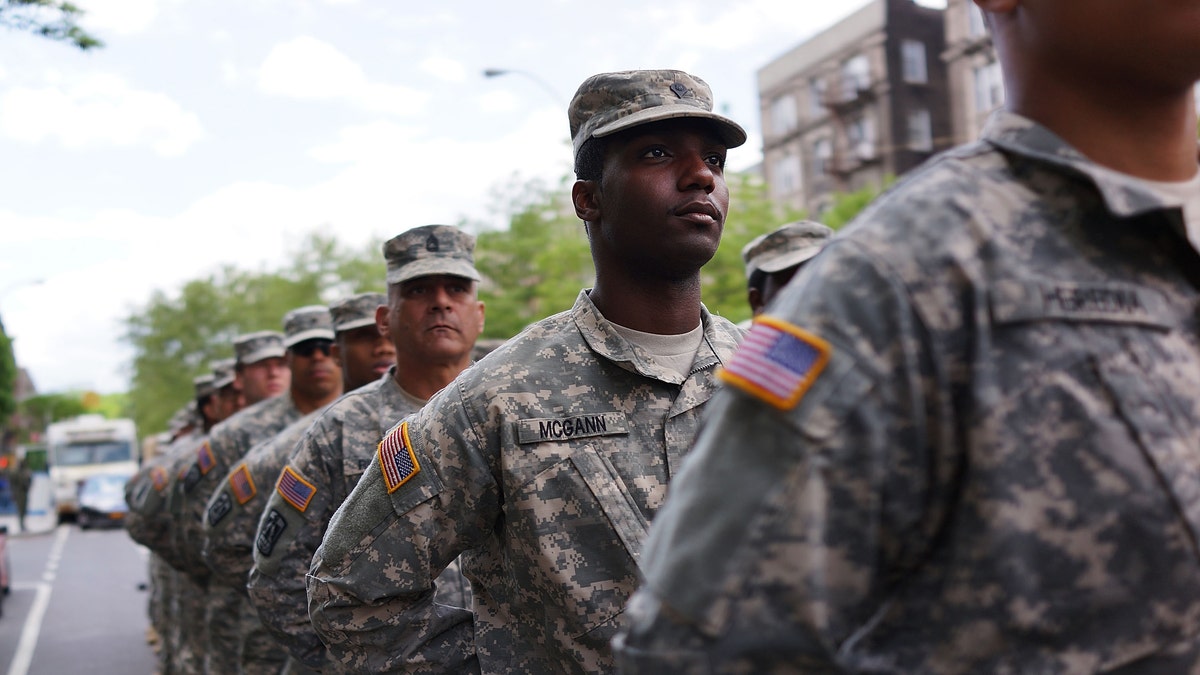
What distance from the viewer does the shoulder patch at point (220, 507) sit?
20.8 feet

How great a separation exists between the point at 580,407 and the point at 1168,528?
1734mm

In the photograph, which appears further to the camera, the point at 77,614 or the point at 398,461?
the point at 77,614

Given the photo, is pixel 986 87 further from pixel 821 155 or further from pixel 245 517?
pixel 245 517

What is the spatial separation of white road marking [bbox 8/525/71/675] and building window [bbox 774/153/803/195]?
897 inches

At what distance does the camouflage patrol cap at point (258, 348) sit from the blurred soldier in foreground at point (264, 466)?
3456 mm

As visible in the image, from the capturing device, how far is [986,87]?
101 feet

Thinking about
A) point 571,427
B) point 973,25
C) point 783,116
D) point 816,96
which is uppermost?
point 571,427

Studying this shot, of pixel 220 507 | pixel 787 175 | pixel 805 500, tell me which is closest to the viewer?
pixel 805 500

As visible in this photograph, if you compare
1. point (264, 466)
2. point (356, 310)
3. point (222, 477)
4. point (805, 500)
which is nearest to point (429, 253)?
point (356, 310)

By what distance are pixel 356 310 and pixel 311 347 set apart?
1.30 m

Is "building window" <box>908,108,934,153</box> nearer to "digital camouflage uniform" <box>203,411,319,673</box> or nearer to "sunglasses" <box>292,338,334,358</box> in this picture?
"sunglasses" <box>292,338,334,358</box>

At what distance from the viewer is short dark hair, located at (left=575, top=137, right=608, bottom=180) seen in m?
3.06

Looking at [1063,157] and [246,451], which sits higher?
[1063,157]

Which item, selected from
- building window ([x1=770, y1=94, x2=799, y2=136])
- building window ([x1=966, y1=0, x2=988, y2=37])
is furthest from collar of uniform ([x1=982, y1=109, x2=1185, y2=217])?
building window ([x1=770, y1=94, x2=799, y2=136])
